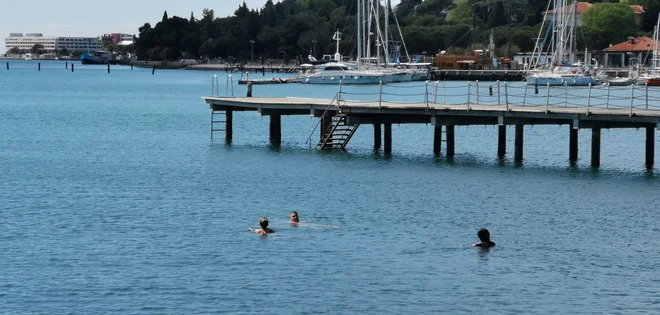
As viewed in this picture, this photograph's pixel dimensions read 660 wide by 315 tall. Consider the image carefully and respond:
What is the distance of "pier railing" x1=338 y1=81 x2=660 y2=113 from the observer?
2297 inches

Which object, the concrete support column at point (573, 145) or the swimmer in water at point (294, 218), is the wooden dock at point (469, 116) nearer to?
the concrete support column at point (573, 145)

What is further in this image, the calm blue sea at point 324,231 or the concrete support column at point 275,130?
the concrete support column at point 275,130

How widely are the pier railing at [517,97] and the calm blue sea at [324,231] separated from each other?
284 cm

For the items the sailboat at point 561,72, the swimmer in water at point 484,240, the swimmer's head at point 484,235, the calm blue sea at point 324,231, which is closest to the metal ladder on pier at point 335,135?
the calm blue sea at point 324,231

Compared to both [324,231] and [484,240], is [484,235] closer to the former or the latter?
[484,240]

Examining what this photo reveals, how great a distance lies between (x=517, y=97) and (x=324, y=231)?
294ft

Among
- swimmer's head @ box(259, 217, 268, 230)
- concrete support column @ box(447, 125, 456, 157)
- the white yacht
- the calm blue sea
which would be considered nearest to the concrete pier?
concrete support column @ box(447, 125, 456, 157)

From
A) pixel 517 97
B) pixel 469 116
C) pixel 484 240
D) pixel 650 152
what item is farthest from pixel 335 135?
pixel 517 97

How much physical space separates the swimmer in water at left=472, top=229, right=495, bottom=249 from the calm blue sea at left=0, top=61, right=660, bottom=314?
0.86ft

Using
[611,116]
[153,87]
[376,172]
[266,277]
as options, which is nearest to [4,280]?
[266,277]

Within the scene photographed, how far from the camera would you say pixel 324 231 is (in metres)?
40.0

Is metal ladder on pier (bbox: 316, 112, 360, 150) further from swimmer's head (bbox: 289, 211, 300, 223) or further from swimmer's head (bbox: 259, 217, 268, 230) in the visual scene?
swimmer's head (bbox: 259, 217, 268, 230)

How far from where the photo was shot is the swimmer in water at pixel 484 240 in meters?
36.9

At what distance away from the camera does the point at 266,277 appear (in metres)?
33.5
